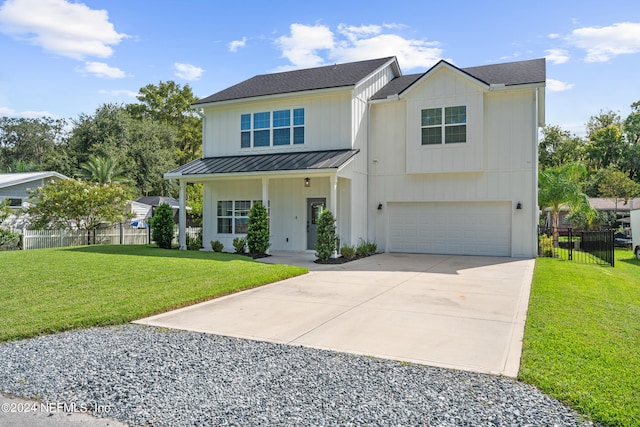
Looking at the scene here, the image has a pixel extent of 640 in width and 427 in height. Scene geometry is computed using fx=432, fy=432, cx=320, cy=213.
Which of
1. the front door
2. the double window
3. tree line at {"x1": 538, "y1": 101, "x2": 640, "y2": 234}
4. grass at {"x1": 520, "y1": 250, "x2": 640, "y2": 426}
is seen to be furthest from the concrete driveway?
tree line at {"x1": 538, "y1": 101, "x2": 640, "y2": 234}

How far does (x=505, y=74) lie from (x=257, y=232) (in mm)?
10573

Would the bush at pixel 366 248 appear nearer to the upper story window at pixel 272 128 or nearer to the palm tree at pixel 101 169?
the upper story window at pixel 272 128

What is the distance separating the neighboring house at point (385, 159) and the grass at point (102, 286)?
4.59 meters

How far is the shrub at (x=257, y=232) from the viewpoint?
14.5 meters

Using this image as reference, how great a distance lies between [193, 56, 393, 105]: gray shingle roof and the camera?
1628cm

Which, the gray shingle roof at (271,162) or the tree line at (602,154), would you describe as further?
the tree line at (602,154)

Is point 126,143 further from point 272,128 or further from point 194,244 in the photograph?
point 272,128

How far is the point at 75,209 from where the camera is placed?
18328 mm

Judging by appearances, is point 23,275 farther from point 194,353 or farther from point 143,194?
point 143,194

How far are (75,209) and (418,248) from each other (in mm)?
14321

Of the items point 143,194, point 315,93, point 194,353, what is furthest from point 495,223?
point 143,194

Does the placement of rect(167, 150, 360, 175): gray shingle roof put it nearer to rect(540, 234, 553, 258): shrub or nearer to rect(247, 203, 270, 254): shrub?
rect(247, 203, 270, 254): shrub

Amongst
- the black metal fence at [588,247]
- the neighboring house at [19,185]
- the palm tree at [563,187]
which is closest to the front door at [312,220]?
the black metal fence at [588,247]

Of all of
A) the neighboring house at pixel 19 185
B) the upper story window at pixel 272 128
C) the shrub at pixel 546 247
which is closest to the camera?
the shrub at pixel 546 247
